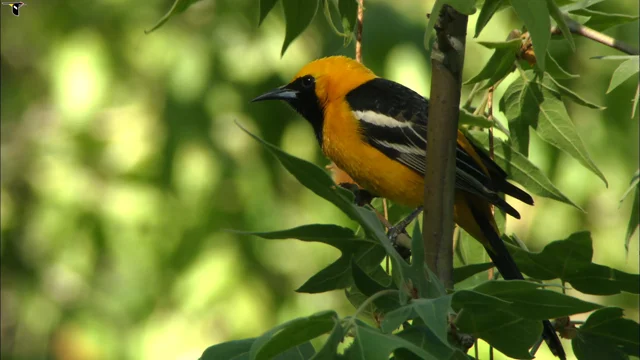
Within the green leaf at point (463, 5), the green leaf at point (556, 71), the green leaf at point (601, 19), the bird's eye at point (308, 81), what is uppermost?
the green leaf at point (463, 5)

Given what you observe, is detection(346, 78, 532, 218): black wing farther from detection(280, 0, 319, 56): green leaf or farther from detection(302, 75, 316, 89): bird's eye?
detection(280, 0, 319, 56): green leaf

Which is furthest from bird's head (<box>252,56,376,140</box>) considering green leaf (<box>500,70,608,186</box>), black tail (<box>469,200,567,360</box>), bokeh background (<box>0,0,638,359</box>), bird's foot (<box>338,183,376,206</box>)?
green leaf (<box>500,70,608,186</box>)

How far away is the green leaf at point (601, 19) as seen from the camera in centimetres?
166

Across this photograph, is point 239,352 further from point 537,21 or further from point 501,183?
point 501,183

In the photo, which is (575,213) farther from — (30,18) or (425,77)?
(30,18)

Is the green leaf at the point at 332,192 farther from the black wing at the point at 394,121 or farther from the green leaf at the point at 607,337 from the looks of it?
the black wing at the point at 394,121

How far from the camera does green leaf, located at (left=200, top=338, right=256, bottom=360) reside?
3.75ft

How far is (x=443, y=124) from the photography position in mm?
1260

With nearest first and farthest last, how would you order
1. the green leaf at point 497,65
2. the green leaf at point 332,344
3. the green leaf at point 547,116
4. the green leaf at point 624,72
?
the green leaf at point 332,344
the green leaf at point 624,72
the green leaf at point 497,65
the green leaf at point 547,116

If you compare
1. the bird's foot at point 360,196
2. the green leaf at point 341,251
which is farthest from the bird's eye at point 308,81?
the green leaf at point 341,251

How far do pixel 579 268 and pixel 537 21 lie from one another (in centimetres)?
50

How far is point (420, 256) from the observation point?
1117 mm

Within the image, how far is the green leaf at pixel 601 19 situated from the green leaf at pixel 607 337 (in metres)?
0.60

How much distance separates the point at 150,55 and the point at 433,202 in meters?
3.33
